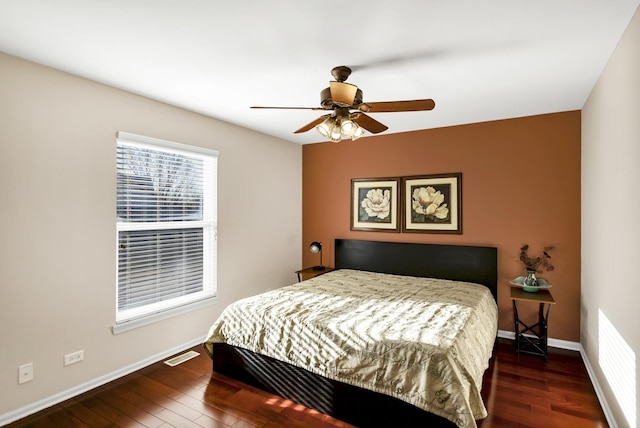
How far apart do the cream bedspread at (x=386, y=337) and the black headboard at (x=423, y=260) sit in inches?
16.4

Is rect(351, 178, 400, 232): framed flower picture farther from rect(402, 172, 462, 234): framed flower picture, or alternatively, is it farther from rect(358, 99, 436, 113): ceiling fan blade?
rect(358, 99, 436, 113): ceiling fan blade

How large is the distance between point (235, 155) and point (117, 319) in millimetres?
2105

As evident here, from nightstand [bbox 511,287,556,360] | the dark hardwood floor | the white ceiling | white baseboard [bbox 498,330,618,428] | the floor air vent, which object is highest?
the white ceiling

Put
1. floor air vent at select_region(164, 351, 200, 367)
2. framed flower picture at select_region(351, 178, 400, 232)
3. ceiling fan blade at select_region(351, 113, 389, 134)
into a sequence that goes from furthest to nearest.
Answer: framed flower picture at select_region(351, 178, 400, 232)
floor air vent at select_region(164, 351, 200, 367)
ceiling fan blade at select_region(351, 113, 389, 134)

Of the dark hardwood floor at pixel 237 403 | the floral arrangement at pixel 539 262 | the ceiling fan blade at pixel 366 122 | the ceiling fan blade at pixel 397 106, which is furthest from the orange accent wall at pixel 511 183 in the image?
the ceiling fan blade at pixel 397 106

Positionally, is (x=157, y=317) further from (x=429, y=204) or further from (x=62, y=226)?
(x=429, y=204)

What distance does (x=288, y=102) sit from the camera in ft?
10.6

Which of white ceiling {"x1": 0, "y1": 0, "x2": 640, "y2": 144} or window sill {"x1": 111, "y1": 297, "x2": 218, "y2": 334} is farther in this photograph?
window sill {"x1": 111, "y1": 297, "x2": 218, "y2": 334}

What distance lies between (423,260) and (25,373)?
382 centimetres

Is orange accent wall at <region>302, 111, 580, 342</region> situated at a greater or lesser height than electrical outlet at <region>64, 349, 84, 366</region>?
greater

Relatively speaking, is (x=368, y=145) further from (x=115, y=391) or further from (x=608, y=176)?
(x=115, y=391)

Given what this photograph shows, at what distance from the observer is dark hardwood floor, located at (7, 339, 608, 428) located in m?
2.24

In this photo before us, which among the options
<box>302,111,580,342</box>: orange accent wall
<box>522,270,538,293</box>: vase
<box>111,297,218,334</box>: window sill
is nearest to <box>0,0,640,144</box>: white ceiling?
<box>302,111,580,342</box>: orange accent wall

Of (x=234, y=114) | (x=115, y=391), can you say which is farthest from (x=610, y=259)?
(x=115, y=391)
